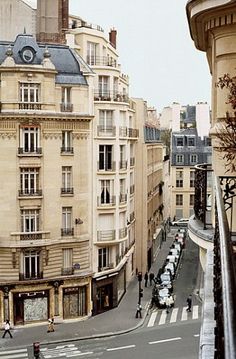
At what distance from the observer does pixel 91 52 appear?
45.0 m

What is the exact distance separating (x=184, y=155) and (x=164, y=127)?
3958cm

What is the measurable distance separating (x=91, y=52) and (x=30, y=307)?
19.1 m

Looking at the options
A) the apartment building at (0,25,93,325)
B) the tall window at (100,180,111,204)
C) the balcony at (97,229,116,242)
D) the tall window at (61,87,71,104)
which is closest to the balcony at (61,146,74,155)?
the apartment building at (0,25,93,325)

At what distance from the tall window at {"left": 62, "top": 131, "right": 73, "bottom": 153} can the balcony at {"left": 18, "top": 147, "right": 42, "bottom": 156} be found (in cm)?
181

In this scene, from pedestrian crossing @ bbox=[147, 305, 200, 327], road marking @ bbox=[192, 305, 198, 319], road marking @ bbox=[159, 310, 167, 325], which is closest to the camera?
road marking @ bbox=[159, 310, 167, 325]

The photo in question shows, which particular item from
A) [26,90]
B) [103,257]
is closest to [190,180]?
[103,257]

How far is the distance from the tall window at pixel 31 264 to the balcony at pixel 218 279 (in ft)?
92.6

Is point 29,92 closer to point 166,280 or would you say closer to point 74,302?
point 74,302

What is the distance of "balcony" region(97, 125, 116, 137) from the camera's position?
136ft

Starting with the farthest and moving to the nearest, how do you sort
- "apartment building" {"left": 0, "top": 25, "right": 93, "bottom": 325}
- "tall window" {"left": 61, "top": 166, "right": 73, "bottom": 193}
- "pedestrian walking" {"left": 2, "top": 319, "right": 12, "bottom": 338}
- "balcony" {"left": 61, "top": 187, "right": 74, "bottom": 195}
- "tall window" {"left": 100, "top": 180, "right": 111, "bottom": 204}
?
"tall window" {"left": 100, "top": 180, "right": 111, "bottom": 204}
"tall window" {"left": 61, "top": 166, "right": 73, "bottom": 193}
"balcony" {"left": 61, "top": 187, "right": 74, "bottom": 195}
"apartment building" {"left": 0, "top": 25, "right": 93, "bottom": 325}
"pedestrian walking" {"left": 2, "top": 319, "right": 12, "bottom": 338}

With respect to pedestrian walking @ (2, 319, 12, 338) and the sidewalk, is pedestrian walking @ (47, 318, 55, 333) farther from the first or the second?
pedestrian walking @ (2, 319, 12, 338)

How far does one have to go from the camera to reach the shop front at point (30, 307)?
39.1 m

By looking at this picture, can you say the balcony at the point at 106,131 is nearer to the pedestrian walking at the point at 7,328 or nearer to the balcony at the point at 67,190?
the balcony at the point at 67,190

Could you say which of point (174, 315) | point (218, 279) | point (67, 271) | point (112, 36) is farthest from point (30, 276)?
point (218, 279)
